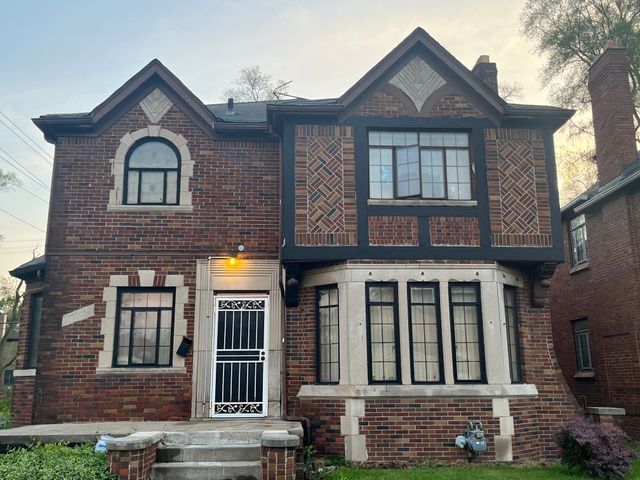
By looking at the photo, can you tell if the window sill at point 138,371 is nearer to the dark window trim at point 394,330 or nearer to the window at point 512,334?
the dark window trim at point 394,330

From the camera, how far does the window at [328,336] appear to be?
10188mm

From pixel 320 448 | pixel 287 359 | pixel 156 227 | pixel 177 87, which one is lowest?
pixel 320 448

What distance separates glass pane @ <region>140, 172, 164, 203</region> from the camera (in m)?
11.8

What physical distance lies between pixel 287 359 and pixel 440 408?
2.81 metres

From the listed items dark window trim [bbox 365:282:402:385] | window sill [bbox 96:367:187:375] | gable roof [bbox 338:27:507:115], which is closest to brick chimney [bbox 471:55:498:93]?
gable roof [bbox 338:27:507:115]

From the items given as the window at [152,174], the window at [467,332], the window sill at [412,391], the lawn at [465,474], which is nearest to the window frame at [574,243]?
the window at [467,332]

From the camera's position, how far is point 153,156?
12.0 m

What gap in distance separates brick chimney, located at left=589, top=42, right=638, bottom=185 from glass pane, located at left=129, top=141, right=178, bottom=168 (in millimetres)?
11183

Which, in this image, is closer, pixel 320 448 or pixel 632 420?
pixel 320 448

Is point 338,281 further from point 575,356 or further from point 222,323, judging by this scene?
point 575,356

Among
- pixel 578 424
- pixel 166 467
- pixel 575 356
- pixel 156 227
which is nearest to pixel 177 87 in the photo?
pixel 156 227

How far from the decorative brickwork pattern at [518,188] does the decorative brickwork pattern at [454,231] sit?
364 mm

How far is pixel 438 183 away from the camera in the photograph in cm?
1082

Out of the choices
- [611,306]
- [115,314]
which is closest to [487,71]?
[611,306]
